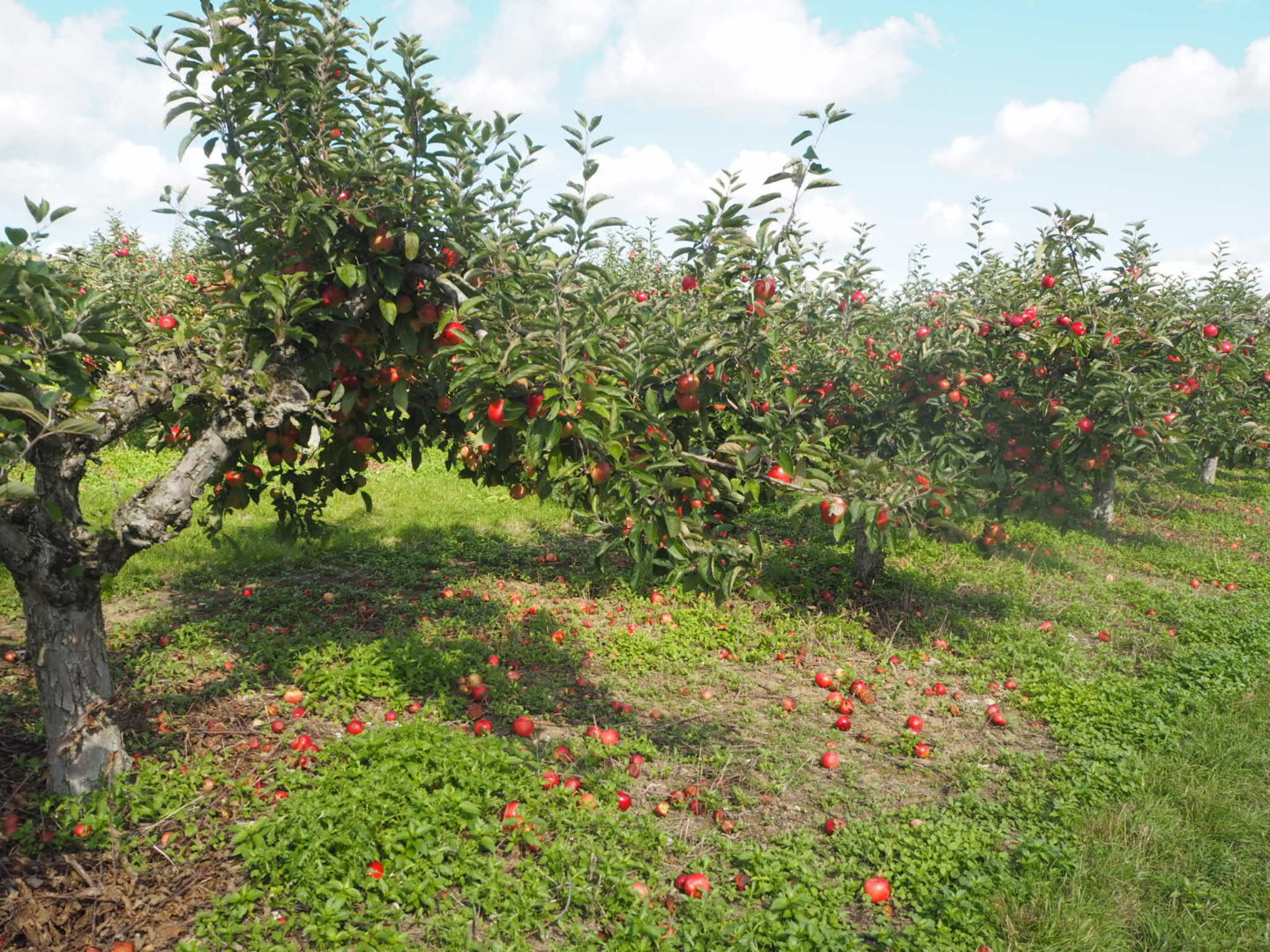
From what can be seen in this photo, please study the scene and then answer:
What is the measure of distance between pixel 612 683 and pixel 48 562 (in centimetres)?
307

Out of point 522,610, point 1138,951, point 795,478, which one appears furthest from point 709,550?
point 522,610

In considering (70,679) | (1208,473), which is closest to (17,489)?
(70,679)

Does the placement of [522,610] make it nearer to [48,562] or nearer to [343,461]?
[343,461]

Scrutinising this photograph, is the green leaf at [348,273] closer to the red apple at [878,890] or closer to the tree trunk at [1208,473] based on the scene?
the red apple at [878,890]

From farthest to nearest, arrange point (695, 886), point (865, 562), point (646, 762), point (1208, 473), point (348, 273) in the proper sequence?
point (1208, 473) → point (865, 562) → point (646, 762) → point (348, 273) → point (695, 886)

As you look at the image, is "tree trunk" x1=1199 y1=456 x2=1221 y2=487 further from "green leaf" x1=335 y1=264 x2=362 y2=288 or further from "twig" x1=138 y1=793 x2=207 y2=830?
"twig" x1=138 y1=793 x2=207 y2=830

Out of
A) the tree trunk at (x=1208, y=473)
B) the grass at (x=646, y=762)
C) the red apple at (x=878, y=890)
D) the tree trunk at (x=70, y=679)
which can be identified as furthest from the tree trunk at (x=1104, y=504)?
the tree trunk at (x=70, y=679)

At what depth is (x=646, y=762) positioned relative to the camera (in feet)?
14.3

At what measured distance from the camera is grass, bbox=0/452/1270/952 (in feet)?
10.6

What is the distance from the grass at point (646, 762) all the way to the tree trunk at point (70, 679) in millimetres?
168

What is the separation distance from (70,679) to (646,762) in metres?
2.65

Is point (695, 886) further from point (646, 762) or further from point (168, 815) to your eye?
point (168, 815)

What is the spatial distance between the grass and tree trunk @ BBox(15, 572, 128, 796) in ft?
0.55

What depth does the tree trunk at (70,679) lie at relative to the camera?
11.5 feet
